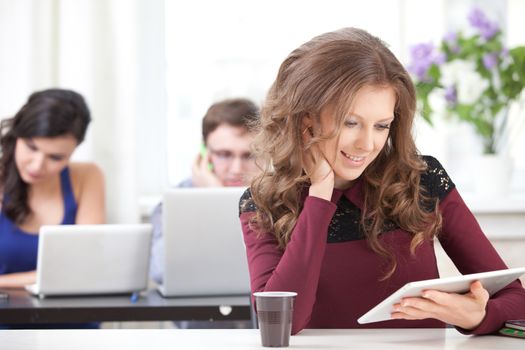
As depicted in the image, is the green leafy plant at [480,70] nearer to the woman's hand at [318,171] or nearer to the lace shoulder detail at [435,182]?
the lace shoulder detail at [435,182]

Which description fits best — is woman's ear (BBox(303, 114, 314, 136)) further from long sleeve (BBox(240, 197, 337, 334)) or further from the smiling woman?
long sleeve (BBox(240, 197, 337, 334))

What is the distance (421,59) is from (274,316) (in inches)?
99.1

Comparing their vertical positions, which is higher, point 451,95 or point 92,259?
point 451,95

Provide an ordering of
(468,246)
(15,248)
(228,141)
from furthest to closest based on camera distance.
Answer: (228,141) → (15,248) → (468,246)

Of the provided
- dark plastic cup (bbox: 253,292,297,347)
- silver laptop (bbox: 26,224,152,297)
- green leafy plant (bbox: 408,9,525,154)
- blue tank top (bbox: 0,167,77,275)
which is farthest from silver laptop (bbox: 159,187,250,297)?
green leafy plant (bbox: 408,9,525,154)

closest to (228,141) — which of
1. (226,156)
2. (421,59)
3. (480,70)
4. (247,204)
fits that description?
(226,156)

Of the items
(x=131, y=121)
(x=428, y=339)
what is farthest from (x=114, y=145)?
(x=428, y=339)

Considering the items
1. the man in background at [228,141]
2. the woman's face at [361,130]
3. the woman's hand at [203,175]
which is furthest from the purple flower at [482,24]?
the woman's face at [361,130]

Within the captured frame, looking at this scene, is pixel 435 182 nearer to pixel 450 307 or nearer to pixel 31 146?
pixel 450 307

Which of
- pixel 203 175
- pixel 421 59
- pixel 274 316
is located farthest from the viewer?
pixel 421 59

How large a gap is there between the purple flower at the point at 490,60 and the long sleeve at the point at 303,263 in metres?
2.29

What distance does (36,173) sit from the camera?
133 inches

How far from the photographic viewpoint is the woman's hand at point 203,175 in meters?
3.60

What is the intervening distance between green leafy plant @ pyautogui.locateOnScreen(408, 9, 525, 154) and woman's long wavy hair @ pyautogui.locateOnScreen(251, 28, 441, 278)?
1.89 meters
